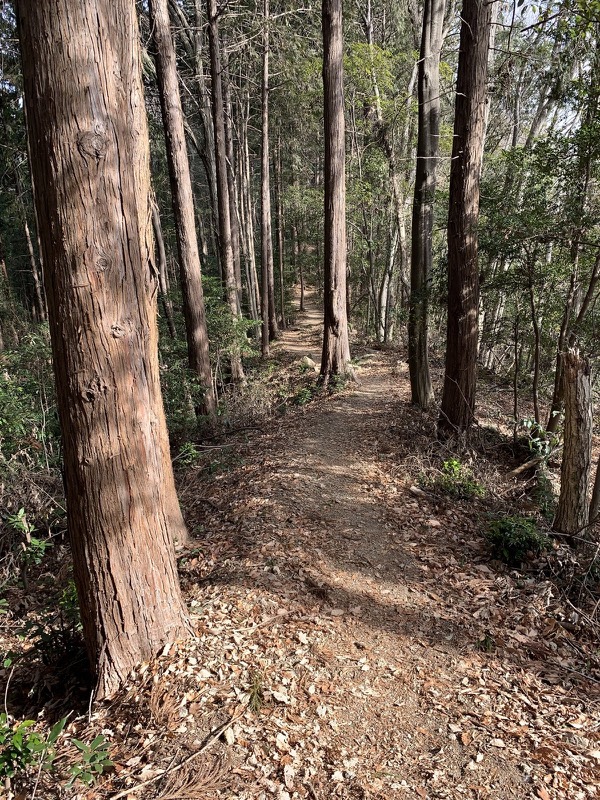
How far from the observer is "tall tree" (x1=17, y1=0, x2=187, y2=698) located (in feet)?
7.48

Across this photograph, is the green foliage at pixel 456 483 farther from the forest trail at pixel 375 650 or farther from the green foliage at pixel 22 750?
the green foliage at pixel 22 750

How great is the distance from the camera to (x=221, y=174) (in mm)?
12461

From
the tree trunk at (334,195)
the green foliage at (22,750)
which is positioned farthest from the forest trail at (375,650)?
the tree trunk at (334,195)

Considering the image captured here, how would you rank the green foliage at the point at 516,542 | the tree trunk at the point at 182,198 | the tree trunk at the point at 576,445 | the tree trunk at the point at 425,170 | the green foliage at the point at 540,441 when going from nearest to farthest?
the green foliage at the point at 516,542 < the tree trunk at the point at 576,445 < the green foliage at the point at 540,441 < the tree trunk at the point at 425,170 < the tree trunk at the point at 182,198

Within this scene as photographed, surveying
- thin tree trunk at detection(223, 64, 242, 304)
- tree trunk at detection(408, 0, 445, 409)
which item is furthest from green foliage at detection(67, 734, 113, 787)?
thin tree trunk at detection(223, 64, 242, 304)

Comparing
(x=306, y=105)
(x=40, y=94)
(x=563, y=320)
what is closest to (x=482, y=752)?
(x=40, y=94)

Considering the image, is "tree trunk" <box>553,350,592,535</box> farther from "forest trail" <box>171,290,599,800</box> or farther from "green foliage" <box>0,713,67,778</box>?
"green foliage" <box>0,713,67,778</box>

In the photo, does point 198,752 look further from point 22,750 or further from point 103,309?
point 103,309

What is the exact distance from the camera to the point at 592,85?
241 inches

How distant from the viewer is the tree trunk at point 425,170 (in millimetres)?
7656

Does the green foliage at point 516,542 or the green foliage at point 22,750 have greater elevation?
the green foliage at point 22,750

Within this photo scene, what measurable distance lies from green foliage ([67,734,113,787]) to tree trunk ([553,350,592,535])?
16.1 ft

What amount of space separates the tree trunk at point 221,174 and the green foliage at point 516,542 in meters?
8.83

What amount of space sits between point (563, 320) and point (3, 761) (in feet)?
27.2
